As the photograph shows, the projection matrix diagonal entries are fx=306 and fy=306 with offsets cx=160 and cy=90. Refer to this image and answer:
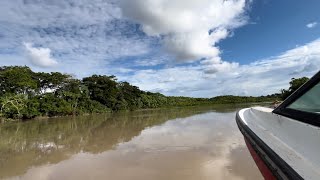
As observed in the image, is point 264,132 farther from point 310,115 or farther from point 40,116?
point 40,116

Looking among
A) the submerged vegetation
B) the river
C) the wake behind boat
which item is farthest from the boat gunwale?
the submerged vegetation

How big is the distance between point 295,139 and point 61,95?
113 ft

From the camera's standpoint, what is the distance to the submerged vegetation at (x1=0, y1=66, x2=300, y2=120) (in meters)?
26.6

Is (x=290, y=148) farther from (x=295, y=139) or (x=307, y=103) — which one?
(x=307, y=103)

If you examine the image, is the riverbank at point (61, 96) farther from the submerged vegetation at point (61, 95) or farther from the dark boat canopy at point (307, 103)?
the dark boat canopy at point (307, 103)

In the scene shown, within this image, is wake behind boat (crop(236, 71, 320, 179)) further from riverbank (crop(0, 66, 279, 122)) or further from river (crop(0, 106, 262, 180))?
riverbank (crop(0, 66, 279, 122))

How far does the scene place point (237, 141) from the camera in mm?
7848

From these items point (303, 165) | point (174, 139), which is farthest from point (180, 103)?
point (303, 165)

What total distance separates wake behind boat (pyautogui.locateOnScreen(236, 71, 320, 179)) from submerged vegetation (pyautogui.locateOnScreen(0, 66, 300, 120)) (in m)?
16.5

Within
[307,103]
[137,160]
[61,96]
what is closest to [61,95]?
[61,96]

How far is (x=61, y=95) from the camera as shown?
34.5 meters

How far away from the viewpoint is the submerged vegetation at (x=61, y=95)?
26594 mm

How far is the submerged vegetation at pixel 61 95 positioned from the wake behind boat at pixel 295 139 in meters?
16.5

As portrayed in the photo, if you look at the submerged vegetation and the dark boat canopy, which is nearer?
the dark boat canopy
